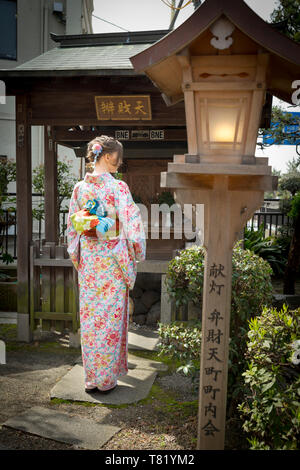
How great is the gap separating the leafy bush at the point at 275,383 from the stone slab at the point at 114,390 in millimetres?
1452

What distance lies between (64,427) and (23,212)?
10.2 ft

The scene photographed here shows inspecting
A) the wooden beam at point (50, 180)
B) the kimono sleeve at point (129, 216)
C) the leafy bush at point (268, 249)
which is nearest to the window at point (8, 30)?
the wooden beam at point (50, 180)

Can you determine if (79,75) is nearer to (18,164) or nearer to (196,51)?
(18,164)

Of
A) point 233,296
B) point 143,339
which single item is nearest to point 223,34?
point 233,296

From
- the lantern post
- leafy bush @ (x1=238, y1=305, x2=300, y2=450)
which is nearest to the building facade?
the lantern post

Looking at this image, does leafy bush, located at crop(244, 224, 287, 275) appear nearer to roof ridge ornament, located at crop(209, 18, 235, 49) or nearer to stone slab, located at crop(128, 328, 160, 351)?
stone slab, located at crop(128, 328, 160, 351)

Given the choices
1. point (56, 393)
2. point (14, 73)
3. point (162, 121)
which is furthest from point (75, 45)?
point (56, 393)

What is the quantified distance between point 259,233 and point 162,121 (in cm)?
658

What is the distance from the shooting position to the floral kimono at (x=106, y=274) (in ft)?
13.0

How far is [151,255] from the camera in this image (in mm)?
7133

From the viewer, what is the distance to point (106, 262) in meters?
3.99

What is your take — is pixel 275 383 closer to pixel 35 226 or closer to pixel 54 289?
pixel 54 289
